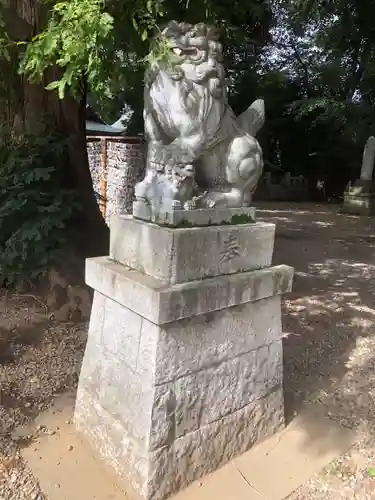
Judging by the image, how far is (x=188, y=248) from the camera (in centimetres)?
210

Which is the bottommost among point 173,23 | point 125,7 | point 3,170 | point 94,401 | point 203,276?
point 94,401

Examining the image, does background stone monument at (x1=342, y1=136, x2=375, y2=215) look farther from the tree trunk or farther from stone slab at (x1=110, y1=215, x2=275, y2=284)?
stone slab at (x1=110, y1=215, x2=275, y2=284)

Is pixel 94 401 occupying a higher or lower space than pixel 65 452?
higher

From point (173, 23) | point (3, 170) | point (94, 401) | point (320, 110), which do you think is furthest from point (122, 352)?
point (320, 110)

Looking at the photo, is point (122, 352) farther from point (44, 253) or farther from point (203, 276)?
point (44, 253)

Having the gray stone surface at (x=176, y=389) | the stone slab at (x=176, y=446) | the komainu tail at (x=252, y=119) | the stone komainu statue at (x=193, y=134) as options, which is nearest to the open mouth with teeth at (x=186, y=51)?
the stone komainu statue at (x=193, y=134)

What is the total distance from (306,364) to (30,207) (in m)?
2.82

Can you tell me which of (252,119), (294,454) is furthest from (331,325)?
(252,119)

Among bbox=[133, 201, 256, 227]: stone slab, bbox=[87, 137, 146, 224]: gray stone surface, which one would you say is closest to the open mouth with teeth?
bbox=[133, 201, 256, 227]: stone slab

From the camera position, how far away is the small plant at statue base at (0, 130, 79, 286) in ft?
13.8

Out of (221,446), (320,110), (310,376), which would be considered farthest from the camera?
(320,110)

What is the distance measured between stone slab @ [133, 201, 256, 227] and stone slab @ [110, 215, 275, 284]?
38mm

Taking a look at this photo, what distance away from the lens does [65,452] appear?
246cm

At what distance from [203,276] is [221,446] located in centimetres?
93
